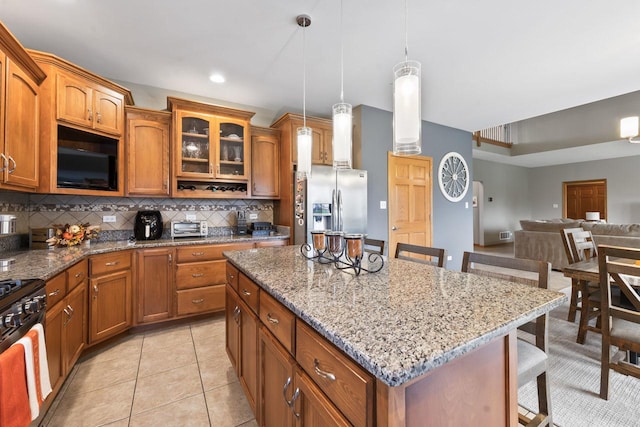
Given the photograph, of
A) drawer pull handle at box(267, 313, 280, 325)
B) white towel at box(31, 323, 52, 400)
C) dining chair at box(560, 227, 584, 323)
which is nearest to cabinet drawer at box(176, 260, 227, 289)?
white towel at box(31, 323, 52, 400)

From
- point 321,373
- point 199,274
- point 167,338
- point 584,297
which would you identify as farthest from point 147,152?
point 584,297

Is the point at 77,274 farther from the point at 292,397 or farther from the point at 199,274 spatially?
the point at 292,397

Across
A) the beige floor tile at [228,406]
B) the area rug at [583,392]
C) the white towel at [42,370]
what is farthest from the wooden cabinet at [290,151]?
the area rug at [583,392]

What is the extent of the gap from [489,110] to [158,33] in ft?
13.8

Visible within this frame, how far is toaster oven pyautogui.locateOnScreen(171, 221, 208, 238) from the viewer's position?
3088 millimetres

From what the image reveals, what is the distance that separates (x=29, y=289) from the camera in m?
1.36

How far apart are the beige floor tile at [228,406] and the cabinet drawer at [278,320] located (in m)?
0.82

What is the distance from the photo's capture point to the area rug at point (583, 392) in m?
1.56

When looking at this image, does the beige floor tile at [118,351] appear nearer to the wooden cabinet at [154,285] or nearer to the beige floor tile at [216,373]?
the wooden cabinet at [154,285]

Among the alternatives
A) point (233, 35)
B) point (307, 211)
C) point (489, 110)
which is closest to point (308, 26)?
point (233, 35)

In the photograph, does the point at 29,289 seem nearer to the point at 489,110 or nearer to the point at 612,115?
the point at 489,110

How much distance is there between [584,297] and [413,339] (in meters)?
2.53

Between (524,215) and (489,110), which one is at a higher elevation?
(489,110)

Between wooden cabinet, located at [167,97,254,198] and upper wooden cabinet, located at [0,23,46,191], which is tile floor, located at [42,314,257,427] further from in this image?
wooden cabinet, located at [167,97,254,198]
